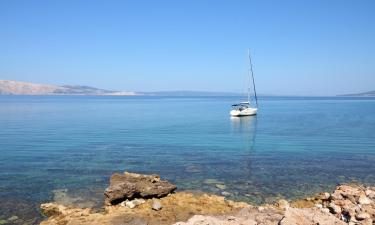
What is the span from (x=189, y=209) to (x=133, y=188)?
4.01 meters

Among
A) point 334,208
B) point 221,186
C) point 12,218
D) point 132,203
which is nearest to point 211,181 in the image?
point 221,186

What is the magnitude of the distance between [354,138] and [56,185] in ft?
148

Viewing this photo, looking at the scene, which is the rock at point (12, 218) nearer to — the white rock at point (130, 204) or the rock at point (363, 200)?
the white rock at point (130, 204)

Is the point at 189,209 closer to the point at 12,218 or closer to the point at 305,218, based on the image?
the point at 305,218

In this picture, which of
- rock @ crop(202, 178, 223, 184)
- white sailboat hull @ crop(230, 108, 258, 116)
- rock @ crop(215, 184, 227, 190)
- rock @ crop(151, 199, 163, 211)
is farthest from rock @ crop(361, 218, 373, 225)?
white sailboat hull @ crop(230, 108, 258, 116)

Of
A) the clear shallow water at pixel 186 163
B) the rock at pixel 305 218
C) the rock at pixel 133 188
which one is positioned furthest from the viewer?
the clear shallow water at pixel 186 163

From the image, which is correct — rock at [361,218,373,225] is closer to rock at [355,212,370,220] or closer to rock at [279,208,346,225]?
rock at [355,212,370,220]

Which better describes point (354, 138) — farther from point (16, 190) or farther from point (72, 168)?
point (16, 190)

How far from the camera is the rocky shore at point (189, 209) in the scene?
1402 cm

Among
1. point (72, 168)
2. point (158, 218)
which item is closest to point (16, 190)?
point (72, 168)

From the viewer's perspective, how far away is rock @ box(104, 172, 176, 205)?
20750 mm

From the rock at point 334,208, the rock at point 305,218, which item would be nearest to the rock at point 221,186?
the rock at point 334,208

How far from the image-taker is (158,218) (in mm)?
18125

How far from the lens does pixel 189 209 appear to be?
1953cm
